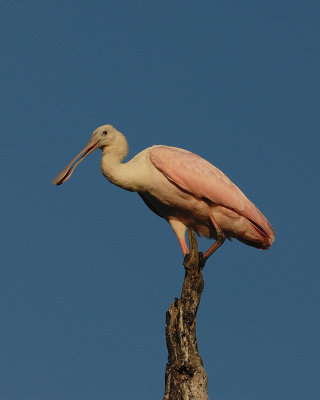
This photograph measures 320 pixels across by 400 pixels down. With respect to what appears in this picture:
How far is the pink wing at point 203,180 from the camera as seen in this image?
1449cm

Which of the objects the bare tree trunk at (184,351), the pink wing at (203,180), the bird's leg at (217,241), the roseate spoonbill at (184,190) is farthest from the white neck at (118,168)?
the bare tree trunk at (184,351)

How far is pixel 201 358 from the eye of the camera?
13000mm

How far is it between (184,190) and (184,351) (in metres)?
2.88

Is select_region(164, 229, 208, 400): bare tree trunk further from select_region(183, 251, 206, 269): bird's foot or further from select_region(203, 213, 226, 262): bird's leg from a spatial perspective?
select_region(203, 213, 226, 262): bird's leg

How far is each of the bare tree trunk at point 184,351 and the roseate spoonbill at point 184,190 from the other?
1.45m

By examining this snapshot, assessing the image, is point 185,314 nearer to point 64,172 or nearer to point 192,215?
point 192,215

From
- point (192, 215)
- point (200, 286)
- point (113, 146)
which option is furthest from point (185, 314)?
point (113, 146)

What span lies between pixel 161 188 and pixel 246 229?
5.58ft

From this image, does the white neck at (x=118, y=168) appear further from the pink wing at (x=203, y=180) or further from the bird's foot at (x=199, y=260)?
the bird's foot at (x=199, y=260)

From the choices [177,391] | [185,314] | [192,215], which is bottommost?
[177,391]

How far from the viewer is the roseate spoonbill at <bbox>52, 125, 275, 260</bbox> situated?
47.5ft

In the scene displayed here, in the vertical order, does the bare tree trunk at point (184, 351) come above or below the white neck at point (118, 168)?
below

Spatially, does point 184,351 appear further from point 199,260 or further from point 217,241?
point 217,241

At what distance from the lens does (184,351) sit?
1288cm
